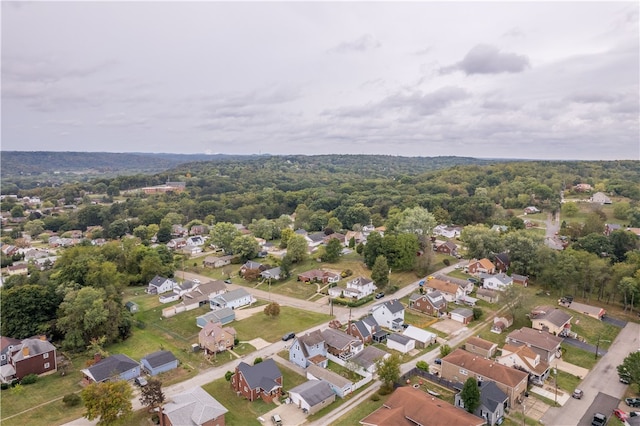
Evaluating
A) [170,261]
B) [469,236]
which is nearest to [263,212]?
[170,261]

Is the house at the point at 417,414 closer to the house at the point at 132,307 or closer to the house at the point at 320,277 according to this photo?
the house at the point at 320,277

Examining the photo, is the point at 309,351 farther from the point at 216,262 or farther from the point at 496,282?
the point at 216,262

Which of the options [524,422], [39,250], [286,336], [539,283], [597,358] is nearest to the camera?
[524,422]

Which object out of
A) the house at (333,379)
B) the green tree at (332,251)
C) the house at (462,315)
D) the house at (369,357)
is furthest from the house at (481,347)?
the green tree at (332,251)

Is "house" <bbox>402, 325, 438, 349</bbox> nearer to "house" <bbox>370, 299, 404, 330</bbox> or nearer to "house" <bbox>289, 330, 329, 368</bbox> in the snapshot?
"house" <bbox>370, 299, 404, 330</bbox>

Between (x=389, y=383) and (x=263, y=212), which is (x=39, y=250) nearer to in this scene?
(x=263, y=212)

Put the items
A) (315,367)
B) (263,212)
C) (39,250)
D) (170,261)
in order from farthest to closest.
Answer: (263,212), (39,250), (170,261), (315,367)

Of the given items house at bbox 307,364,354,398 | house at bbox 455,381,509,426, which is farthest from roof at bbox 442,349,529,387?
house at bbox 307,364,354,398
